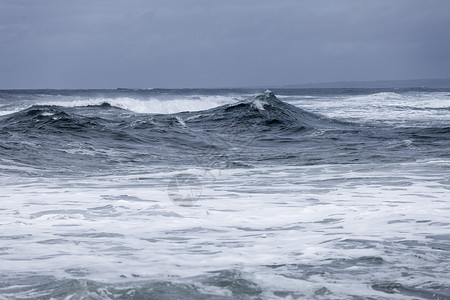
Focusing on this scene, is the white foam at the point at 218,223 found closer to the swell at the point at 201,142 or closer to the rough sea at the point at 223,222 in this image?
the rough sea at the point at 223,222

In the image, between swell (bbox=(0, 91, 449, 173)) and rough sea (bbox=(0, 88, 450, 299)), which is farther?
swell (bbox=(0, 91, 449, 173))

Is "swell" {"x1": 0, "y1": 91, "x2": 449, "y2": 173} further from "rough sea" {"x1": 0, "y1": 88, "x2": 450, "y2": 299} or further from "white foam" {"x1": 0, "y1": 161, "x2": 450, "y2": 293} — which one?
"white foam" {"x1": 0, "y1": 161, "x2": 450, "y2": 293}

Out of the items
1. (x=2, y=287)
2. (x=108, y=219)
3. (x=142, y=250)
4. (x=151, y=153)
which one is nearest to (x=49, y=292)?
(x=2, y=287)

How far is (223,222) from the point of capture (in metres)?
6.44

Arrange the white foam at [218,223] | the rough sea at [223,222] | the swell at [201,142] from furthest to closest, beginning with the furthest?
1. the swell at [201,142]
2. the white foam at [218,223]
3. the rough sea at [223,222]

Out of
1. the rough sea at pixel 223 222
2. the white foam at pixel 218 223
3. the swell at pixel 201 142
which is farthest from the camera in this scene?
the swell at pixel 201 142


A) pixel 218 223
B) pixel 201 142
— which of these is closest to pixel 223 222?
pixel 218 223

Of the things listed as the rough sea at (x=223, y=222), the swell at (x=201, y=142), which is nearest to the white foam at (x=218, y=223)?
the rough sea at (x=223, y=222)

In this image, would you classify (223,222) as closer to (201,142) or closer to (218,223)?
(218,223)

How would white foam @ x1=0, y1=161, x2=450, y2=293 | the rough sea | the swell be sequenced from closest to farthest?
the rough sea → white foam @ x1=0, y1=161, x2=450, y2=293 → the swell

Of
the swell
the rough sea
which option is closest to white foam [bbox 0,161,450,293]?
the rough sea

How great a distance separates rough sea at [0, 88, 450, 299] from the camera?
4.33m

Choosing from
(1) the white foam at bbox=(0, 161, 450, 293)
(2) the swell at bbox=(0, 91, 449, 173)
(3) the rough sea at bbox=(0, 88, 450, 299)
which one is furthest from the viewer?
(2) the swell at bbox=(0, 91, 449, 173)

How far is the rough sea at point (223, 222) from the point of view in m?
4.33
